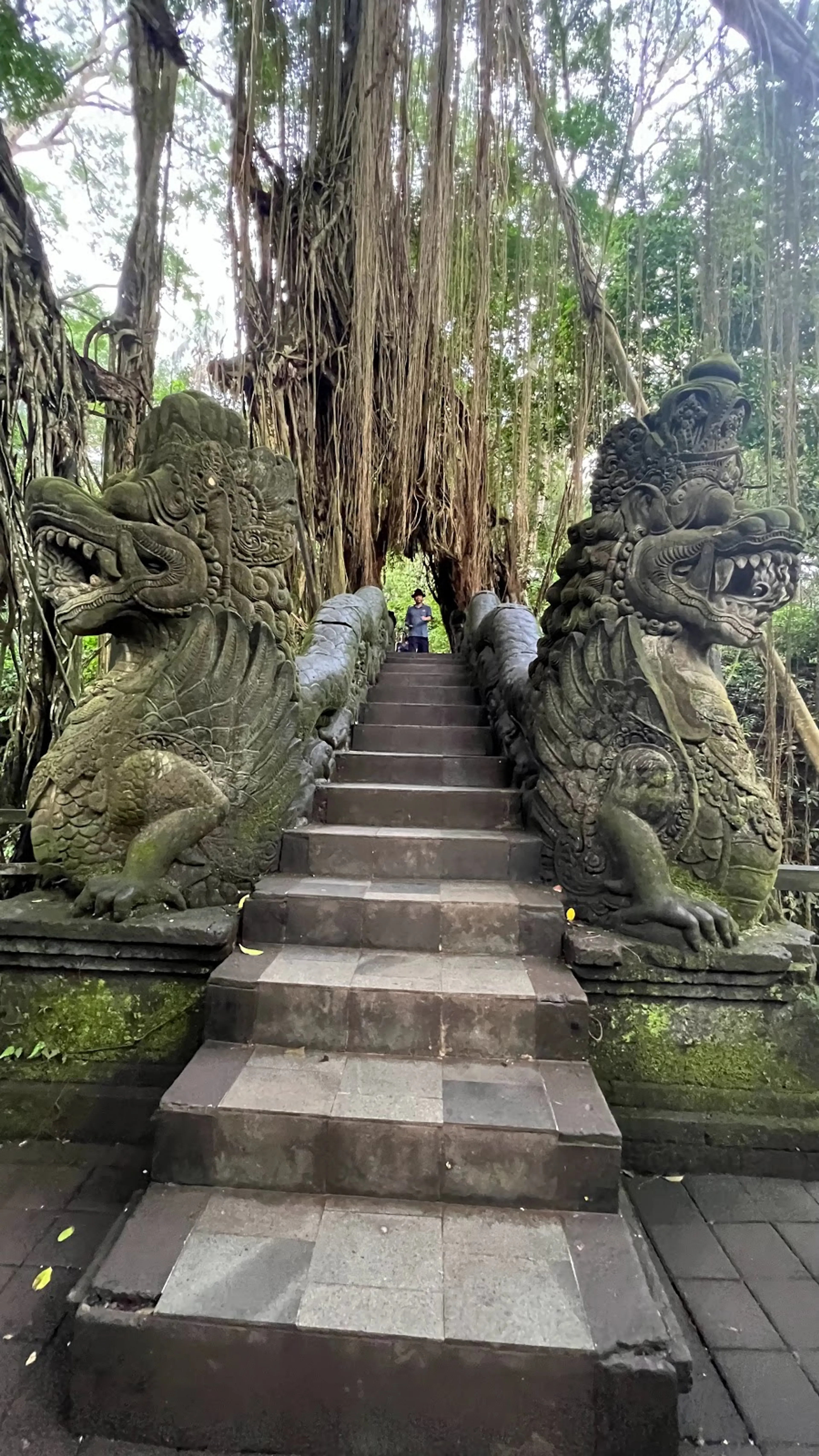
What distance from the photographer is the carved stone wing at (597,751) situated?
8.25 feet

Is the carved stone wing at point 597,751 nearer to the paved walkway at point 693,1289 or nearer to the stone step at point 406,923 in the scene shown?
the stone step at point 406,923

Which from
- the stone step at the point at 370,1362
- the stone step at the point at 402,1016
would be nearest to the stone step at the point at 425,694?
the stone step at the point at 402,1016

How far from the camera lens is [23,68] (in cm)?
473

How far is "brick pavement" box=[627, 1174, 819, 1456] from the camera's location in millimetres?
1339

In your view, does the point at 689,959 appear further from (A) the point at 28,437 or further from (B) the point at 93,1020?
(A) the point at 28,437

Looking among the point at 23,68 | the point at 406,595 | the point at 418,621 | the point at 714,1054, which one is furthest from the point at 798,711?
the point at 406,595

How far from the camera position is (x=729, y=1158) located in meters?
2.15

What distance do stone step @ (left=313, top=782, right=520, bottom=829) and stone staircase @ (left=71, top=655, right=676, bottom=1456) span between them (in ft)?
2.28

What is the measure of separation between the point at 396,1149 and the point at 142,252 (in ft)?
19.4

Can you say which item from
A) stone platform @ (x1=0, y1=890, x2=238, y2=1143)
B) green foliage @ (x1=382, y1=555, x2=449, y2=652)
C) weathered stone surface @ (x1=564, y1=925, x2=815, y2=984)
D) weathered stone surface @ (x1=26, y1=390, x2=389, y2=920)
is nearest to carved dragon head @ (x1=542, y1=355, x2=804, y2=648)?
weathered stone surface @ (x1=564, y1=925, x2=815, y2=984)

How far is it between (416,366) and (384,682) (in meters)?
2.45

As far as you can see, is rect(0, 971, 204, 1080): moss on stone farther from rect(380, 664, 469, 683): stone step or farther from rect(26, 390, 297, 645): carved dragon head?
rect(380, 664, 469, 683): stone step

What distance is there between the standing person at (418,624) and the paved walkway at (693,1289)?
8402mm

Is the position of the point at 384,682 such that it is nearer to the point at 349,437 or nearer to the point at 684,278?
the point at 349,437
